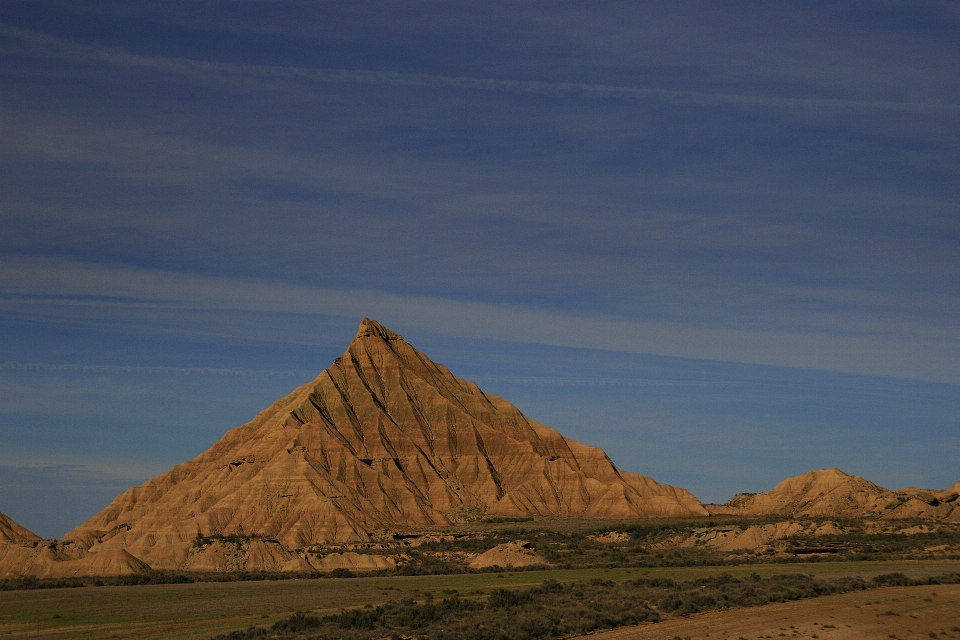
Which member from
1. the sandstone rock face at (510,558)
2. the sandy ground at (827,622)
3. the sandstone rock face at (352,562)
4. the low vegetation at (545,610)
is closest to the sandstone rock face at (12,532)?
the sandstone rock face at (352,562)

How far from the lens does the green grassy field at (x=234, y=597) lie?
5906 centimetres

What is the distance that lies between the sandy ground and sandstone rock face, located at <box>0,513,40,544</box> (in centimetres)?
11218

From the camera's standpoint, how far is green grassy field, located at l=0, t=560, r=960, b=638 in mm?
59062

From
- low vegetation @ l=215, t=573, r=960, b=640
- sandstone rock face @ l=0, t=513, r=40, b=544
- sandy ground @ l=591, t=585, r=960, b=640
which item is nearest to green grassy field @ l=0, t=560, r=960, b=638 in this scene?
low vegetation @ l=215, t=573, r=960, b=640

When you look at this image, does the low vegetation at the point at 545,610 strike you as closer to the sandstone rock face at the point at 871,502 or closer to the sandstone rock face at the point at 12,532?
the sandstone rock face at the point at 12,532

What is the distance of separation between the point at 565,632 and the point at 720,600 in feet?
47.1

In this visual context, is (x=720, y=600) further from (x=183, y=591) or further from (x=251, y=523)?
(x=251, y=523)

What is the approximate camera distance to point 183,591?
3364 inches

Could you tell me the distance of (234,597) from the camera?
77250mm

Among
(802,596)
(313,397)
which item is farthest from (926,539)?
(313,397)

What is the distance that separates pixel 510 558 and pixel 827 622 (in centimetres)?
5982

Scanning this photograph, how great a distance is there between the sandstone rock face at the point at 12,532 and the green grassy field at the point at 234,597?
60751 millimetres

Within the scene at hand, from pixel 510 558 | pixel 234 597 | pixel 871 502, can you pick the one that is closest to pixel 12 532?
pixel 510 558

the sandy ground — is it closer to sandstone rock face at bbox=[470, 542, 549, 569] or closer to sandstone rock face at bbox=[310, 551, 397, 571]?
sandstone rock face at bbox=[470, 542, 549, 569]
